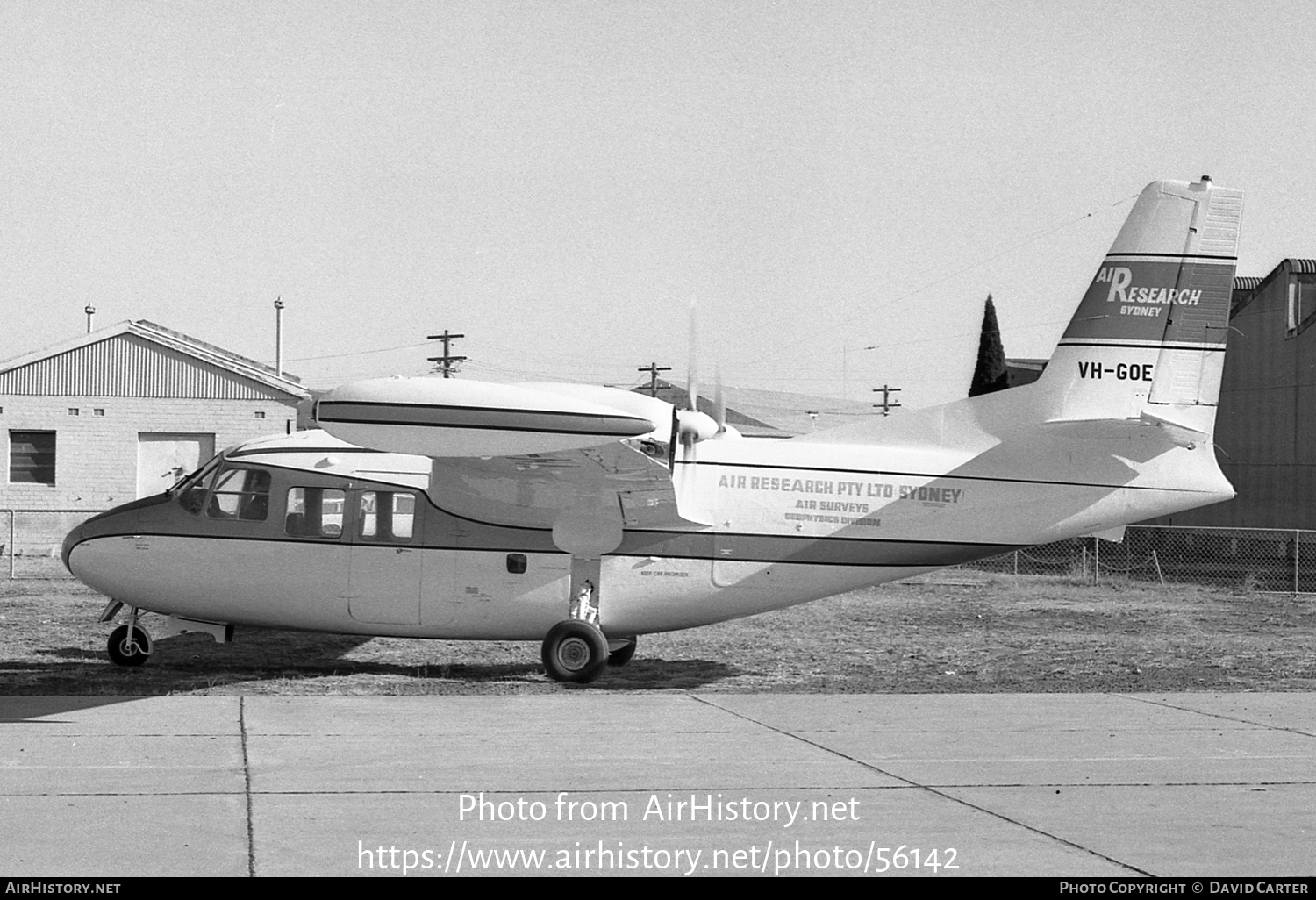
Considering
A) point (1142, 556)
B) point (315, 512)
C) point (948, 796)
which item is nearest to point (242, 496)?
point (315, 512)

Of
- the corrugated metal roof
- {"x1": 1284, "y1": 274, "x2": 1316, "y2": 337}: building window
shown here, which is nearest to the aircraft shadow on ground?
the corrugated metal roof

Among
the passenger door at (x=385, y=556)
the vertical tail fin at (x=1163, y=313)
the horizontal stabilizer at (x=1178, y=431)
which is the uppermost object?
the vertical tail fin at (x=1163, y=313)

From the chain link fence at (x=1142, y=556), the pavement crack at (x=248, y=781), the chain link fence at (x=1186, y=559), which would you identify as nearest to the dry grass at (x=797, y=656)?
the pavement crack at (x=248, y=781)

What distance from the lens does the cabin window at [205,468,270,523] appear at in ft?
50.8

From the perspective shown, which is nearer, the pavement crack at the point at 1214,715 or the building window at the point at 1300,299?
the pavement crack at the point at 1214,715

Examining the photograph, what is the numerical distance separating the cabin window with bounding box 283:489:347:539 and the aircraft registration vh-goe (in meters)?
0.02

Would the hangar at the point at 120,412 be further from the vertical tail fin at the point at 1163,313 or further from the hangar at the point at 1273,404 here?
the hangar at the point at 1273,404

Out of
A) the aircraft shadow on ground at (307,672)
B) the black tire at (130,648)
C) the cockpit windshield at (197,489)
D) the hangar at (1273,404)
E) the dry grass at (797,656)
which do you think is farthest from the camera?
the hangar at (1273,404)

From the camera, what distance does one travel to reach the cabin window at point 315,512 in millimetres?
15375

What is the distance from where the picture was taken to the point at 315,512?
15.4m

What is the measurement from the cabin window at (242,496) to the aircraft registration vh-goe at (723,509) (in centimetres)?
2

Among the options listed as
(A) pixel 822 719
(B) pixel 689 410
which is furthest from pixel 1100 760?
(B) pixel 689 410

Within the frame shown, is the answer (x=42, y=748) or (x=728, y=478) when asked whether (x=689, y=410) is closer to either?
(x=728, y=478)
